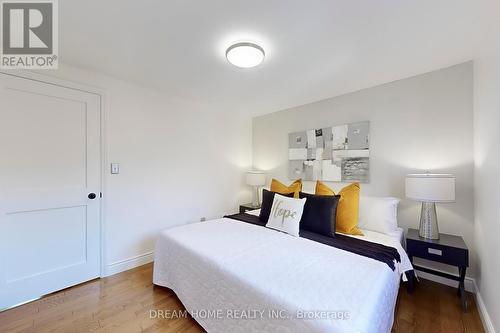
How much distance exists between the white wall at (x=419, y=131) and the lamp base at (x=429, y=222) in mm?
266

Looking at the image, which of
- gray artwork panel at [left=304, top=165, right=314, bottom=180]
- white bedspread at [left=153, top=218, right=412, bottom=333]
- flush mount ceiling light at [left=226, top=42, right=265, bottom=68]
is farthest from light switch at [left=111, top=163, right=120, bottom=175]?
gray artwork panel at [left=304, top=165, right=314, bottom=180]

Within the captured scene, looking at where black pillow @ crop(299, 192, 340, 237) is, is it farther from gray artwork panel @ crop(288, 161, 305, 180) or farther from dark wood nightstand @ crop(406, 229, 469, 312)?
gray artwork panel @ crop(288, 161, 305, 180)

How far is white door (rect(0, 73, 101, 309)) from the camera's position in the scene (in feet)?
5.96

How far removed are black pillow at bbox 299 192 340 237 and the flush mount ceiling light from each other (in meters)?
1.46

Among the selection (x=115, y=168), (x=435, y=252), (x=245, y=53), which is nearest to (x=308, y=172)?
(x=435, y=252)

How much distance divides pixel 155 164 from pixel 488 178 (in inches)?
128

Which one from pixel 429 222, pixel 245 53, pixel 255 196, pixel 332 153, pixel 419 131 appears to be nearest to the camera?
pixel 245 53

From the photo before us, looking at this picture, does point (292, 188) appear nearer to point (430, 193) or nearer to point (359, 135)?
point (359, 135)

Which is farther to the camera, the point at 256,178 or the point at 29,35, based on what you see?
the point at 256,178

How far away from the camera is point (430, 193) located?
185 centimetres

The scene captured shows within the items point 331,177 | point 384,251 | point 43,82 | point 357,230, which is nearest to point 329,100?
point 331,177

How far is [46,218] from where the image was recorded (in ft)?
6.57

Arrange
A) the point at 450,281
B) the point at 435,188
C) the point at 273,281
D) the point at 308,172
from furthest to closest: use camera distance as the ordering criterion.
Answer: the point at 308,172, the point at 450,281, the point at 435,188, the point at 273,281

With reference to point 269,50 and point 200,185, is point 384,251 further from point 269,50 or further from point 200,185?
point 200,185
